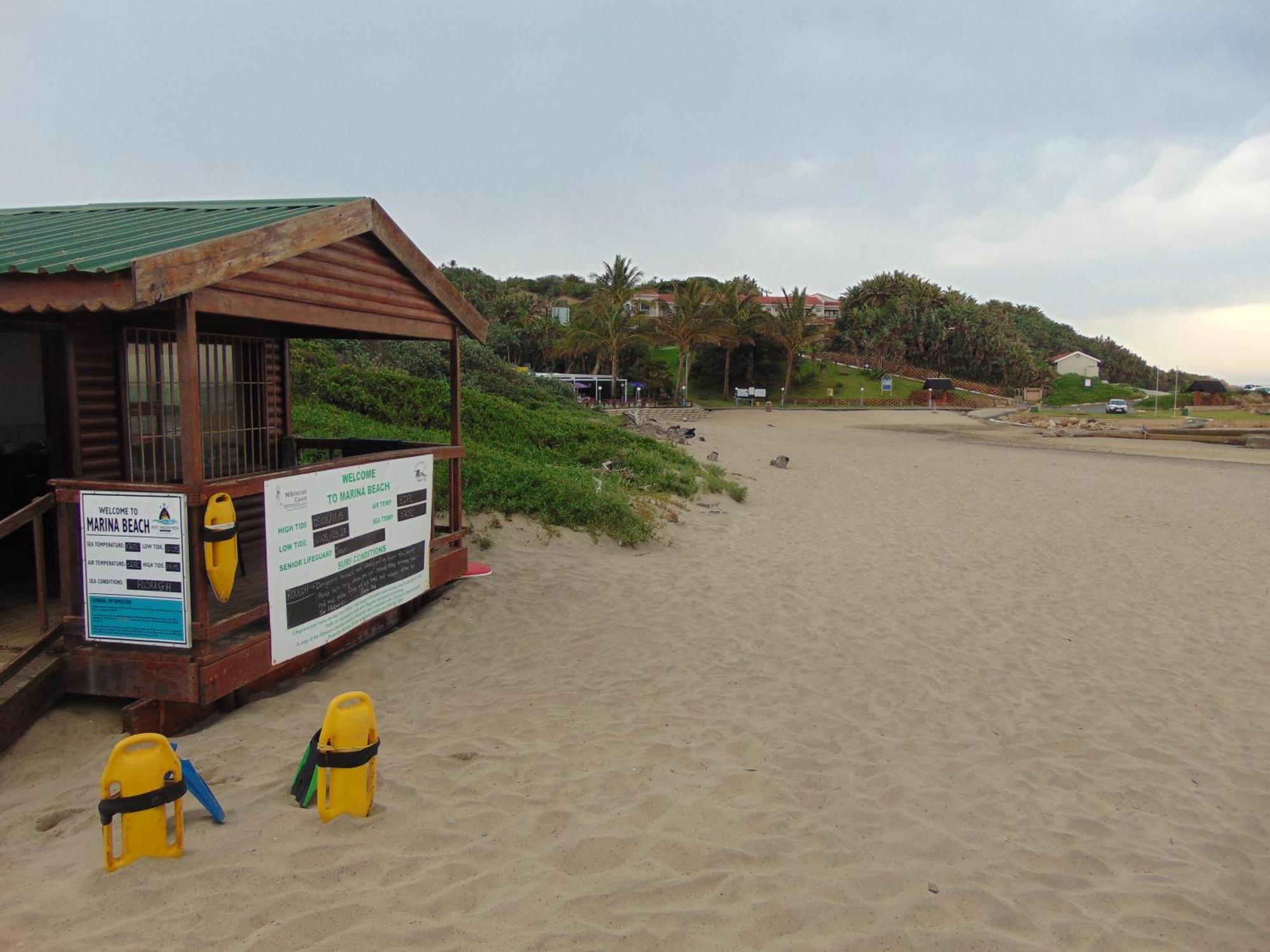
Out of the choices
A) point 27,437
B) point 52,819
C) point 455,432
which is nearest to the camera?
point 52,819

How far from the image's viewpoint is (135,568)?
491cm

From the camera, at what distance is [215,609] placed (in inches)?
233

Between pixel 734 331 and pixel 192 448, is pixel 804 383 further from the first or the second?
pixel 192 448

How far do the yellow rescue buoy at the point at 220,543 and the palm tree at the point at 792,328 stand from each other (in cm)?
4997

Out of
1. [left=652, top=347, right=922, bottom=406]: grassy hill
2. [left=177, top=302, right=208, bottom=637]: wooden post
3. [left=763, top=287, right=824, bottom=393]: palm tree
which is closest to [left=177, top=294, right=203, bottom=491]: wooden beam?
[left=177, top=302, right=208, bottom=637]: wooden post

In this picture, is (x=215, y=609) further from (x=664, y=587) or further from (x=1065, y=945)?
(x=1065, y=945)

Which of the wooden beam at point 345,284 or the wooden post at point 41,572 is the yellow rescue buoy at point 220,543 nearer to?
the wooden post at point 41,572

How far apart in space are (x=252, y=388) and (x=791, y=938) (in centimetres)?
703

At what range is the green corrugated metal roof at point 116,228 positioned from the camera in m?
4.58

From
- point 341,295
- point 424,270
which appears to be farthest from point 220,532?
point 424,270

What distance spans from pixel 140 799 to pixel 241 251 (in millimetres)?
3108

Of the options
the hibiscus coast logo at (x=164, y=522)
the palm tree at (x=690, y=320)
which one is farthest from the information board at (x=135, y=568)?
the palm tree at (x=690, y=320)

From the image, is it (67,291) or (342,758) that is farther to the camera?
(67,291)

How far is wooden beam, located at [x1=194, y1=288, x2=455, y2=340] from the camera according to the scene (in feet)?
16.3
